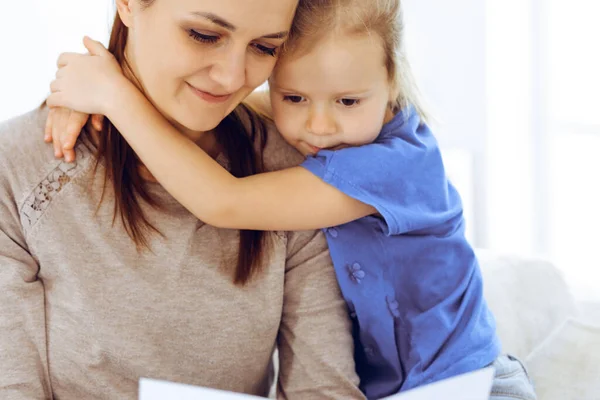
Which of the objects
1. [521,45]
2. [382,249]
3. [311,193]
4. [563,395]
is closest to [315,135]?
[311,193]

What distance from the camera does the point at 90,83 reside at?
1384 mm

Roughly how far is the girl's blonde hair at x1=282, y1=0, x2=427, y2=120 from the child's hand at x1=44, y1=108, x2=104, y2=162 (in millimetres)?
354

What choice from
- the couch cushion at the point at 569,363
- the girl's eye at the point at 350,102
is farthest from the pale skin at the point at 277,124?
the couch cushion at the point at 569,363

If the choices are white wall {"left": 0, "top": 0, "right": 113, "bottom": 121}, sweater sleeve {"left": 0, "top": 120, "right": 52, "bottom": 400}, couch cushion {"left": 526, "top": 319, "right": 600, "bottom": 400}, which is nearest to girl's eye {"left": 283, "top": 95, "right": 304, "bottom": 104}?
sweater sleeve {"left": 0, "top": 120, "right": 52, "bottom": 400}

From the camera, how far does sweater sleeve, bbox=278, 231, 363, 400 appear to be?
1.50 metres

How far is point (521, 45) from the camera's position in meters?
3.26

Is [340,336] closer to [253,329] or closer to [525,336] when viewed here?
[253,329]

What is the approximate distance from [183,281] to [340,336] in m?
0.30

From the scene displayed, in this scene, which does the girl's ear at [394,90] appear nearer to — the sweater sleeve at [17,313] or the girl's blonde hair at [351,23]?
the girl's blonde hair at [351,23]

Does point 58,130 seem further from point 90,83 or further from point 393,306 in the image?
point 393,306

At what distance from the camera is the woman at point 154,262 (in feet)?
4.35

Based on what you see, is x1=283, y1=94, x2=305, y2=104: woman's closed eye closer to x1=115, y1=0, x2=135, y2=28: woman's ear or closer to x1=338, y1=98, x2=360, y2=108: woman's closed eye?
x1=338, y1=98, x2=360, y2=108: woman's closed eye

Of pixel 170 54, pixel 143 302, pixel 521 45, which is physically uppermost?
pixel 170 54

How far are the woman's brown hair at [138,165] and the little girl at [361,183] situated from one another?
0.05m
